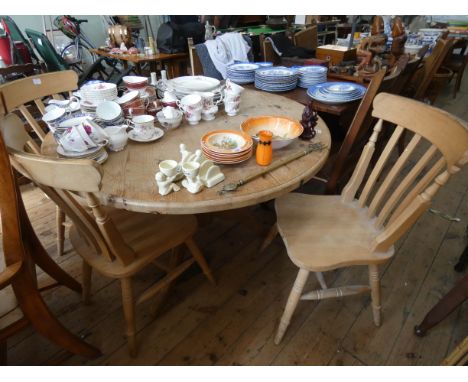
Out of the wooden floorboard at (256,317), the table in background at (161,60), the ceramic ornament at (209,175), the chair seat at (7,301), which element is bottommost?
the wooden floorboard at (256,317)

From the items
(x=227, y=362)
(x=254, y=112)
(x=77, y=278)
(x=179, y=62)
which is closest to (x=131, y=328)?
(x=227, y=362)

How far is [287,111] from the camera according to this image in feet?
4.80

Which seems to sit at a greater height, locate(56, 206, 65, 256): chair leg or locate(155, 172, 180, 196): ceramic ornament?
locate(155, 172, 180, 196): ceramic ornament

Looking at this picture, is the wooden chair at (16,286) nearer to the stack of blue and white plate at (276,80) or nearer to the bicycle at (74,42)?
the stack of blue and white plate at (276,80)

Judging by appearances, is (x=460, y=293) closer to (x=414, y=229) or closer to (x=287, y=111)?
(x=414, y=229)

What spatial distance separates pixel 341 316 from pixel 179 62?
12.0 feet

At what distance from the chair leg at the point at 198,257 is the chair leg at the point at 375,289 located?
757 mm

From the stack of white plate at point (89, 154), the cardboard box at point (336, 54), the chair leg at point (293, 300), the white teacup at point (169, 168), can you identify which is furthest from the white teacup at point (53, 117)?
the cardboard box at point (336, 54)

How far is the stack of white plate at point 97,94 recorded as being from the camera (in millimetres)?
1278

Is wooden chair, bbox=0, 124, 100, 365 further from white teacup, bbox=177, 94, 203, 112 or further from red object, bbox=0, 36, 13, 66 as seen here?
red object, bbox=0, 36, 13, 66

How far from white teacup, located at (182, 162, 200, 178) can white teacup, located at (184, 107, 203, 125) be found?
46 cm

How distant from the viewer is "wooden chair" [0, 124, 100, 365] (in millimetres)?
804

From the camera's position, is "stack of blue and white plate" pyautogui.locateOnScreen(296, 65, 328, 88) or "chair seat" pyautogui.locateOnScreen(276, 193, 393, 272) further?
"stack of blue and white plate" pyautogui.locateOnScreen(296, 65, 328, 88)

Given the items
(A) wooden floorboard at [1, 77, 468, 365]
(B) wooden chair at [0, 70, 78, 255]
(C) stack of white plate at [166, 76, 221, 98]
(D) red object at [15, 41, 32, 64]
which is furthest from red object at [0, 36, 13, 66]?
(C) stack of white plate at [166, 76, 221, 98]
